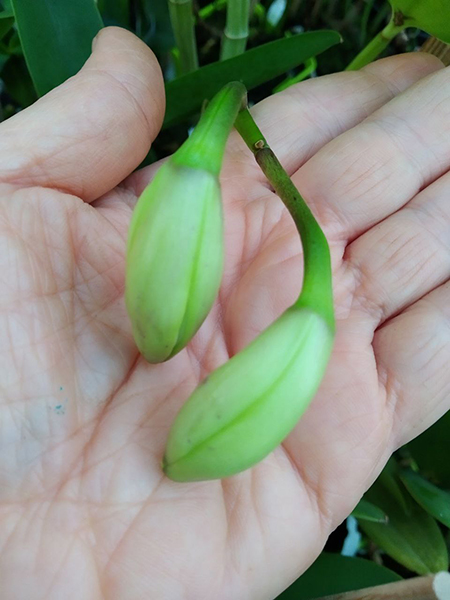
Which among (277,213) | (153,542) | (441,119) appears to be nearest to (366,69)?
(441,119)

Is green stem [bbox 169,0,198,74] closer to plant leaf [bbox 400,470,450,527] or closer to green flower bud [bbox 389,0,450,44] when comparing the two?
green flower bud [bbox 389,0,450,44]

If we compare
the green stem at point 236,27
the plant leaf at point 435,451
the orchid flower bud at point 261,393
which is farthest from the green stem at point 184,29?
the plant leaf at point 435,451

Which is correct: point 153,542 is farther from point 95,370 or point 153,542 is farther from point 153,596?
point 95,370

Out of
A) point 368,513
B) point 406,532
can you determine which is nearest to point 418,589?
point 368,513

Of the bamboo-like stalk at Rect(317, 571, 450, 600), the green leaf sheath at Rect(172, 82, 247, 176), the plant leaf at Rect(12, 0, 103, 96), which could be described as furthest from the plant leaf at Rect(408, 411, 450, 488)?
the plant leaf at Rect(12, 0, 103, 96)

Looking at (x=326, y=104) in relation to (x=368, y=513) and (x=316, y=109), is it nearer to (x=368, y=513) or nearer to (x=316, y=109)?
(x=316, y=109)

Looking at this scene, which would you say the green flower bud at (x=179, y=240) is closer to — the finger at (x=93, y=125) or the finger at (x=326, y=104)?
the finger at (x=93, y=125)
